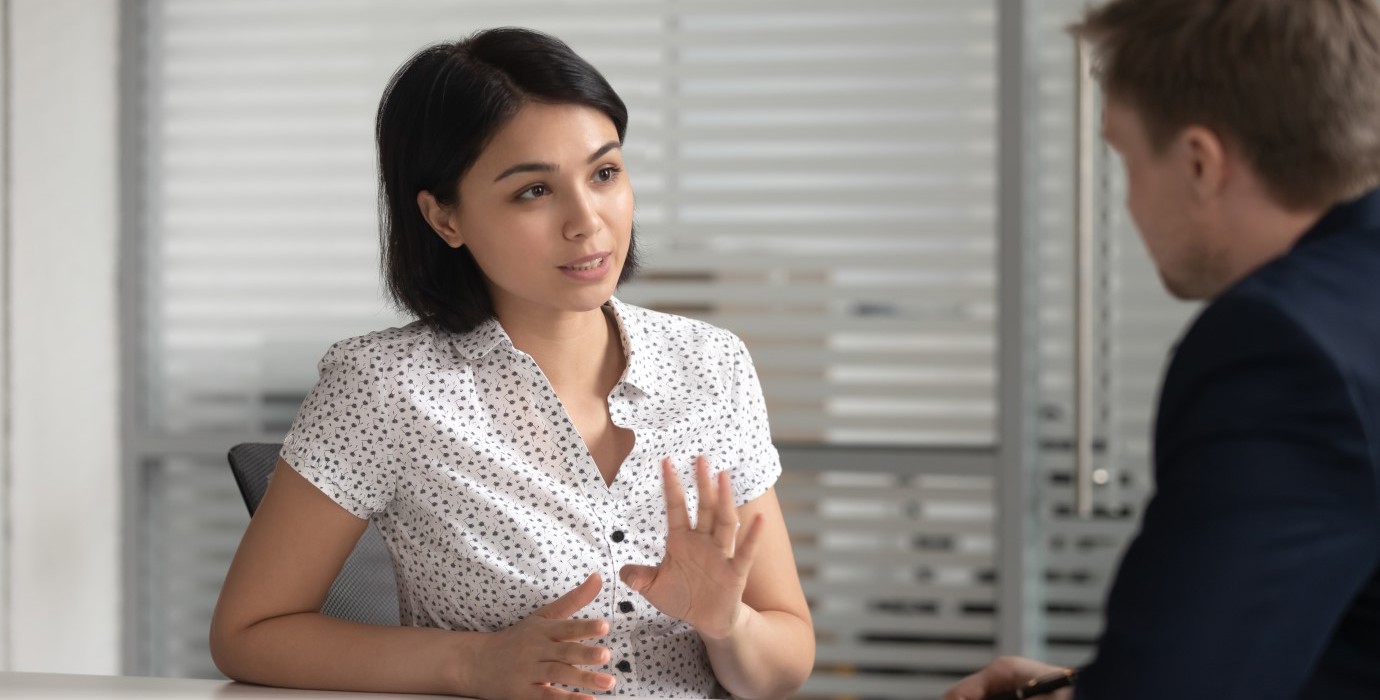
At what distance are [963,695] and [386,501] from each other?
739mm

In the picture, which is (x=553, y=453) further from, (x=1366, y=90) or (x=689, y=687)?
(x=1366, y=90)

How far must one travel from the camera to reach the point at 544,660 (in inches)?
57.2

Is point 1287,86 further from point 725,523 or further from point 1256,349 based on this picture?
point 725,523

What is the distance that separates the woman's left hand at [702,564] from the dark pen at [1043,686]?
278 mm

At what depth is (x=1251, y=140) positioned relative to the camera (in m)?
1.05

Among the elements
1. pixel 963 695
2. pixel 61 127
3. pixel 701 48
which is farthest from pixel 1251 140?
pixel 61 127

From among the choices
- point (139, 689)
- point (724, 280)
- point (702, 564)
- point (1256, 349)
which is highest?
point (1256, 349)

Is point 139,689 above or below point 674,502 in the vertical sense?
below

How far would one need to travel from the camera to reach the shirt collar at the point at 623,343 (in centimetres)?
177

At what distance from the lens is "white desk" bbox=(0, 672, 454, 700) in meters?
1.44

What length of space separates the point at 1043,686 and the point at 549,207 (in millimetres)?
818


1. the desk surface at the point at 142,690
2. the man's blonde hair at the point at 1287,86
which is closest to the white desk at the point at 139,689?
the desk surface at the point at 142,690

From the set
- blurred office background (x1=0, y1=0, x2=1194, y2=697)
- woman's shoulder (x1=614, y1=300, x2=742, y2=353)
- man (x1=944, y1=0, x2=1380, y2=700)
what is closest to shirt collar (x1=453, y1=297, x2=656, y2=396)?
woman's shoulder (x1=614, y1=300, x2=742, y2=353)

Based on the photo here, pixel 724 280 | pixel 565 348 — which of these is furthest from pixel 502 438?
pixel 724 280
